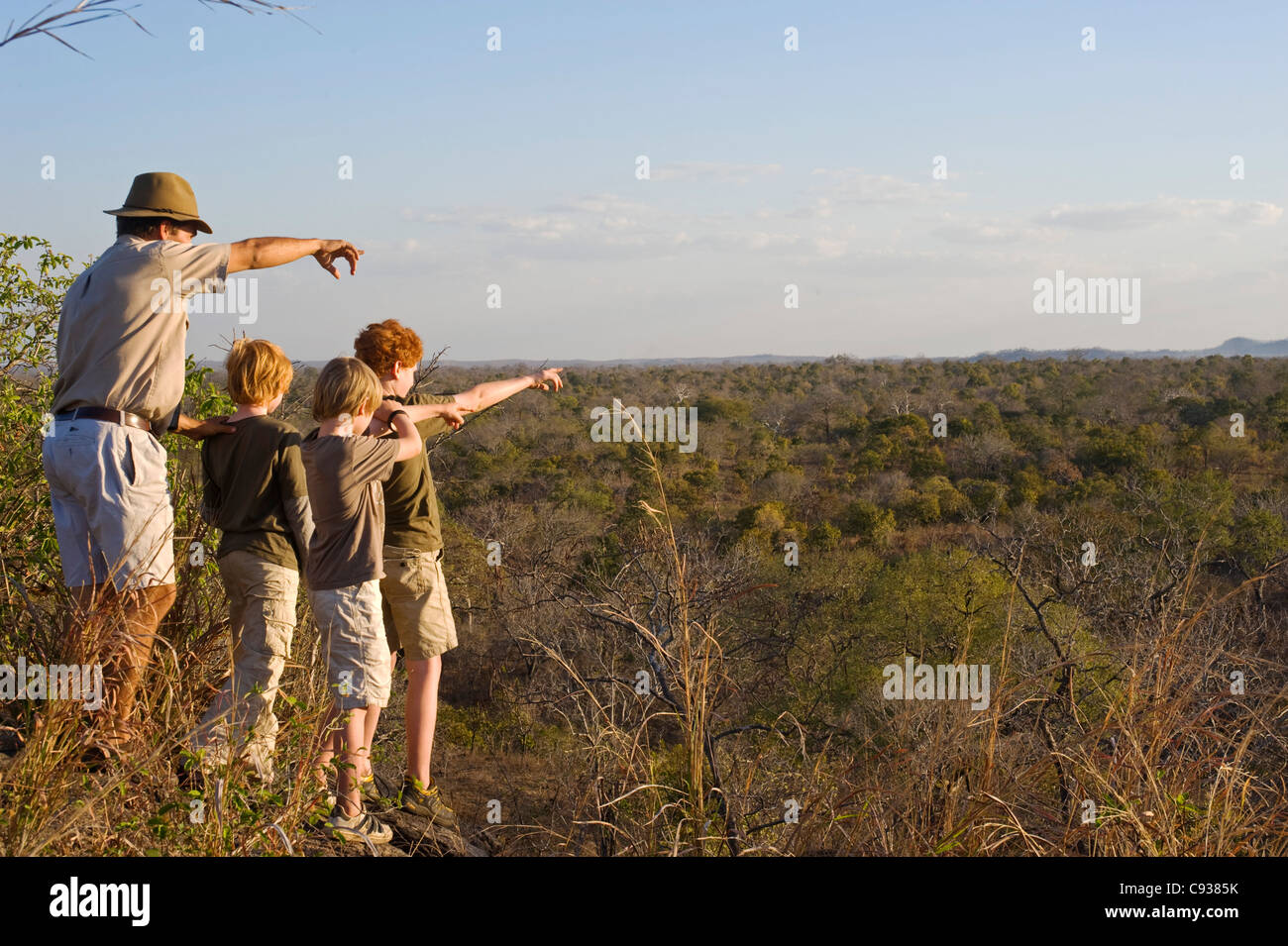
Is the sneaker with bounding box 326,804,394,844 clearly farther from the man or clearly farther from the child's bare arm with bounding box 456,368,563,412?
the child's bare arm with bounding box 456,368,563,412

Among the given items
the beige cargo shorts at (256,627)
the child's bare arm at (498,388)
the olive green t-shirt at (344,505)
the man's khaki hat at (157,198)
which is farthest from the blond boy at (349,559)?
the man's khaki hat at (157,198)

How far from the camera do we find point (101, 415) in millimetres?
2547

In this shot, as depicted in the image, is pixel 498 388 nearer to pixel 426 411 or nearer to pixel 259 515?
pixel 426 411

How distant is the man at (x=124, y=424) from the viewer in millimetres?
2502

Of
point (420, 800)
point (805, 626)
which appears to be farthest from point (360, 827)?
point (805, 626)

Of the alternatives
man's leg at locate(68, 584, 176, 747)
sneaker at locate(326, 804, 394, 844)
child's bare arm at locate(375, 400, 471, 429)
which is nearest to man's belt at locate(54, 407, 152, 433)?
man's leg at locate(68, 584, 176, 747)

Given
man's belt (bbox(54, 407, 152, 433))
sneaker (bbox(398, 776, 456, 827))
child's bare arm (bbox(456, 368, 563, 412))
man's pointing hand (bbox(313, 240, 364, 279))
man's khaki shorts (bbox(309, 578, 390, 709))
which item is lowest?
sneaker (bbox(398, 776, 456, 827))

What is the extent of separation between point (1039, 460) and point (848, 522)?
7.95 m

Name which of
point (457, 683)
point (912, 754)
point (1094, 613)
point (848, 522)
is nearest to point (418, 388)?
point (912, 754)

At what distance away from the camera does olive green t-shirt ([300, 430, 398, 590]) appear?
103 inches

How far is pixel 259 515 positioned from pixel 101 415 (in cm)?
44

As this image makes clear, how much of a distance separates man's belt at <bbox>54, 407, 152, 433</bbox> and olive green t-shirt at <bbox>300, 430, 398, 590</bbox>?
41 cm

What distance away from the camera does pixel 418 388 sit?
367 cm
